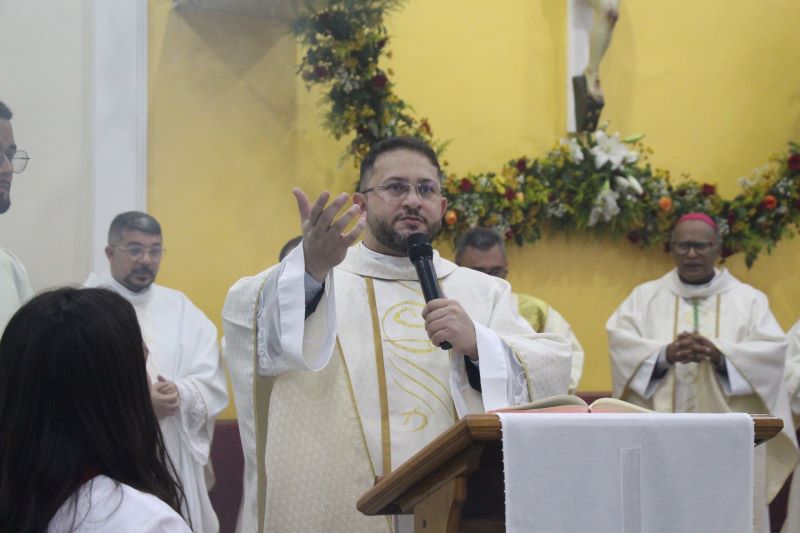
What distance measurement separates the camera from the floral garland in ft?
20.6

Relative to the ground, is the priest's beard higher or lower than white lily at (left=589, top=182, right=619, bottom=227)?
lower

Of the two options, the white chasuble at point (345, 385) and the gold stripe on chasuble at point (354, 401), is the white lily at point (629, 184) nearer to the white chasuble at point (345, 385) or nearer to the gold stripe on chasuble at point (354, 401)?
the white chasuble at point (345, 385)

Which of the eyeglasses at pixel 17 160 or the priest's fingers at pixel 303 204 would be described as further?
the eyeglasses at pixel 17 160

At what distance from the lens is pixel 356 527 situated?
3545 millimetres

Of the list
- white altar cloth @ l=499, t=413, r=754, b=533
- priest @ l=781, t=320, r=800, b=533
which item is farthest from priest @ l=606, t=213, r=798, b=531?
white altar cloth @ l=499, t=413, r=754, b=533

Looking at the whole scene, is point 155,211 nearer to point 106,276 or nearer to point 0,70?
point 106,276

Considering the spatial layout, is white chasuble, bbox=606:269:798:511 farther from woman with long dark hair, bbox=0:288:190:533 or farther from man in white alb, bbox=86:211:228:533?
woman with long dark hair, bbox=0:288:190:533

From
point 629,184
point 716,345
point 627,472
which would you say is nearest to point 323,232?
point 627,472

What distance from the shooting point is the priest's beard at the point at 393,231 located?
3747 millimetres

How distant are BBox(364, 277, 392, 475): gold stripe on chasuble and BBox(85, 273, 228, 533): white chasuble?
199 centimetres

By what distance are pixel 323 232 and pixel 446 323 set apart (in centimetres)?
44

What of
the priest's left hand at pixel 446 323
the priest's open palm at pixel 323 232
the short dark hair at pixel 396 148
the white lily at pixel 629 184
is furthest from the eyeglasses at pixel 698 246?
the priest's open palm at pixel 323 232

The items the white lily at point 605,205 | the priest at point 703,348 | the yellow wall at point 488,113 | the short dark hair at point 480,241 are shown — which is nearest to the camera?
the short dark hair at point 480,241

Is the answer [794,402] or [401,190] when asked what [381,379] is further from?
[794,402]
